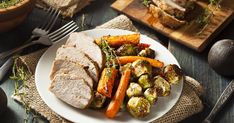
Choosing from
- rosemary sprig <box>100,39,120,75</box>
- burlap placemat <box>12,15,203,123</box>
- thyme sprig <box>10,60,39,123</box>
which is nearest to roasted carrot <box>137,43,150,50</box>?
rosemary sprig <box>100,39,120,75</box>

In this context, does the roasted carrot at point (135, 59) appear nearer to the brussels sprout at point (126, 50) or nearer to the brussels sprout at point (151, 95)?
the brussels sprout at point (126, 50)

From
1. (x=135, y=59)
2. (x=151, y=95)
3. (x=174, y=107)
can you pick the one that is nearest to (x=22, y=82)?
(x=135, y=59)

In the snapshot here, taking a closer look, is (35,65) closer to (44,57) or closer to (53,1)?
(44,57)

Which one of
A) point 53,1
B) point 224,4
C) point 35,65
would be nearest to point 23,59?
point 35,65

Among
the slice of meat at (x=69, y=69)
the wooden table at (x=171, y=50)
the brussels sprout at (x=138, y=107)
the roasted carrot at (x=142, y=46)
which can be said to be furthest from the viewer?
the roasted carrot at (x=142, y=46)

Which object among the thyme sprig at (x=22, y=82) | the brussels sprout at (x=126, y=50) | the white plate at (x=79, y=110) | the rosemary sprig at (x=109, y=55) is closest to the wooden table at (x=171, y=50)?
the thyme sprig at (x=22, y=82)

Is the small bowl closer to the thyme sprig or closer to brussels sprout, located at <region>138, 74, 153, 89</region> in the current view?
the thyme sprig
